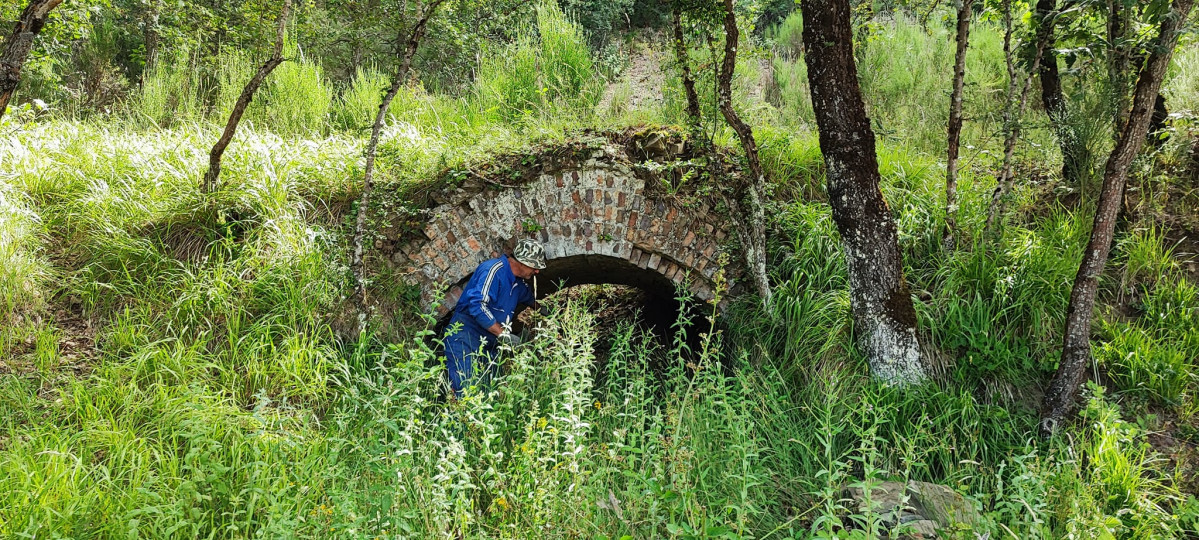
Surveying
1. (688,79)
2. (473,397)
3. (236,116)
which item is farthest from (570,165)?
(473,397)

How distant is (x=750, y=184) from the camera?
223 inches

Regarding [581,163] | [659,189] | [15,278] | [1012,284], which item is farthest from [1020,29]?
[15,278]

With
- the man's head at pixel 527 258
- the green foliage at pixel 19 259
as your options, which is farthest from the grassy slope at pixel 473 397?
the man's head at pixel 527 258

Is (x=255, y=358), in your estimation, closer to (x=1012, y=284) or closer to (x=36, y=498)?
(x=36, y=498)

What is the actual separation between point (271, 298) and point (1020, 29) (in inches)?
254

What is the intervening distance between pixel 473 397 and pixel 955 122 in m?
4.41

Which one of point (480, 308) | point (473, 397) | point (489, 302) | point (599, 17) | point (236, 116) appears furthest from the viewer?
point (599, 17)

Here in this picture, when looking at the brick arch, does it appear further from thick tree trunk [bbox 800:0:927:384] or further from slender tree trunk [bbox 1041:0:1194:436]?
slender tree trunk [bbox 1041:0:1194:436]

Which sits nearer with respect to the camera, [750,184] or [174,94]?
[750,184]

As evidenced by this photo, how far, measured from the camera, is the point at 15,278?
459 centimetres

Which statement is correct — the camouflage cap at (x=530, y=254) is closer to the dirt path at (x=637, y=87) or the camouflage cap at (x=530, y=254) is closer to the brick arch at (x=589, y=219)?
the brick arch at (x=589, y=219)

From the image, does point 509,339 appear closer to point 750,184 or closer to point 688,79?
point 750,184

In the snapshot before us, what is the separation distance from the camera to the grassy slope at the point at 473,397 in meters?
3.05

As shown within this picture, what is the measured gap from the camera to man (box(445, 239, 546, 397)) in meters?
5.09
